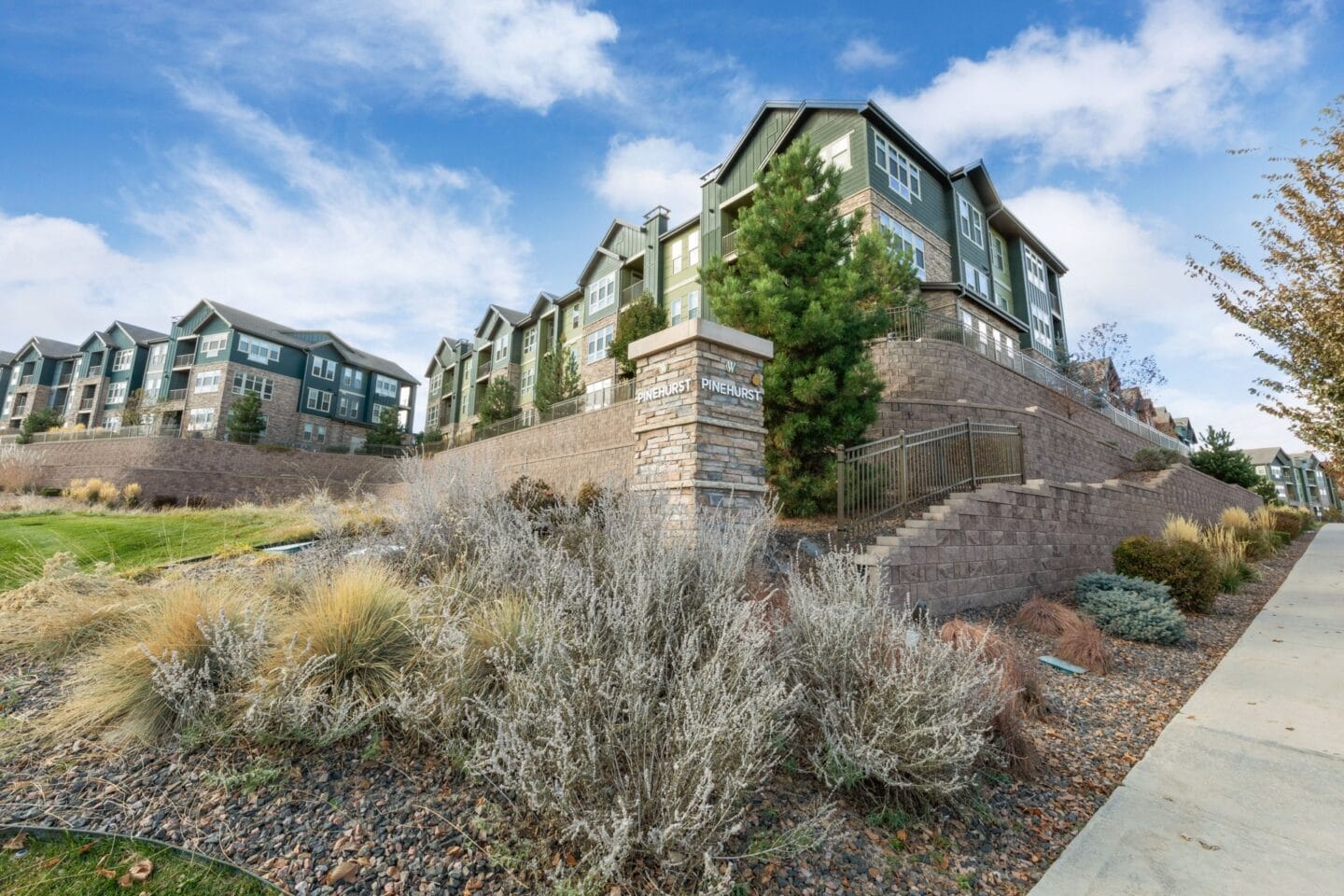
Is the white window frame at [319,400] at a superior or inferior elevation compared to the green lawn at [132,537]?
superior

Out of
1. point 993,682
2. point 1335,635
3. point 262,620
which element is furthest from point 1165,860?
point 1335,635

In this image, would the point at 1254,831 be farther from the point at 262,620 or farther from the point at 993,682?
the point at 262,620

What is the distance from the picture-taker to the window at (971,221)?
25062mm

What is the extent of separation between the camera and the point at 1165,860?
261cm

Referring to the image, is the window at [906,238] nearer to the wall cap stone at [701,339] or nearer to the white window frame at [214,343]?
the wall cap stone at [701,339]

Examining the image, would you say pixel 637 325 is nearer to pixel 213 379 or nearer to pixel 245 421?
pixel 245 421

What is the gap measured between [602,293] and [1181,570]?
92.5 feet

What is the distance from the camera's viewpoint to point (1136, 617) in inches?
250

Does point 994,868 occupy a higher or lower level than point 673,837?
lower

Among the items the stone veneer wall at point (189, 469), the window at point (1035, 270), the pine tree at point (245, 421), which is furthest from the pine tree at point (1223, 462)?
the pine tree at point (245, 421)

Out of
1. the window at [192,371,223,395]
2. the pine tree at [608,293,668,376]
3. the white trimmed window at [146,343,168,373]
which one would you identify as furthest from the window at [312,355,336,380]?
the pine tree at [608,293,668,376]

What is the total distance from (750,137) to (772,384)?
59.4 ft

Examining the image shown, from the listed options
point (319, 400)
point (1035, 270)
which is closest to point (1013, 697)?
point (1035, 270)

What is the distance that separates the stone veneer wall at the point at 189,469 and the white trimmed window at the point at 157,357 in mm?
15880
